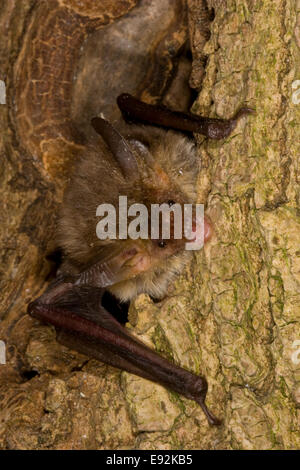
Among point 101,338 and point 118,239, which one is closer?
point 101,338

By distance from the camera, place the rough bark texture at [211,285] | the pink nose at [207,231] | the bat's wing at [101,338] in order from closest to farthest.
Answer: the rough bark texture at [211,285] < the bat's wing at [101,338] < the pink nose at [207,231]

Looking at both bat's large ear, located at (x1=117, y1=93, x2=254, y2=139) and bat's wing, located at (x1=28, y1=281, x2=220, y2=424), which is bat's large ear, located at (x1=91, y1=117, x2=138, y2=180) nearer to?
bat's large ear, located at (x1=117, y1=93, x2=254, y2=139)

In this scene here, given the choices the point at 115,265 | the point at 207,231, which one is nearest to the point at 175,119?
the point at 207,231

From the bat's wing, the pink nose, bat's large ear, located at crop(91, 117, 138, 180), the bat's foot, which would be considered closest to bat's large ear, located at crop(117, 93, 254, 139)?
the bat's foot

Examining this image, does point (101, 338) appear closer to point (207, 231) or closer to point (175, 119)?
point (207, 231)

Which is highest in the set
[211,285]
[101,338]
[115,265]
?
[115,265]

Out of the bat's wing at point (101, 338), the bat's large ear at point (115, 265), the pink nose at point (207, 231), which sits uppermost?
the pink nose at point (207, 231)

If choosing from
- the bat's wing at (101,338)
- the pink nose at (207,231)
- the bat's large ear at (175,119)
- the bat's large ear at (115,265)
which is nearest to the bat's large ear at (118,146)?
the bat's large ear at (175,119)

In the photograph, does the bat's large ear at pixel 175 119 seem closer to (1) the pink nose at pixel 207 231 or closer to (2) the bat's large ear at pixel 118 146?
(2) the bat's large ear at pixel 118 146
